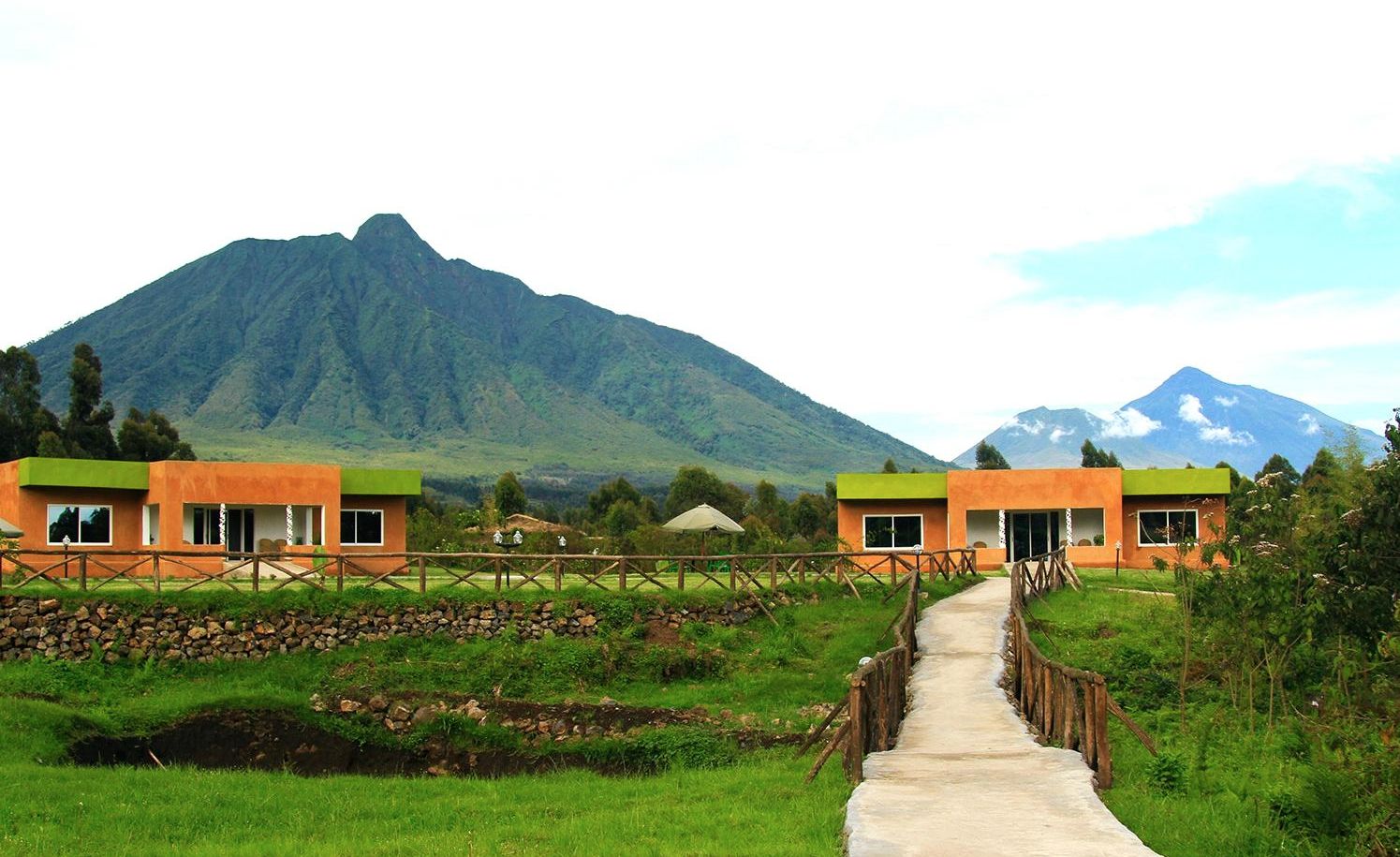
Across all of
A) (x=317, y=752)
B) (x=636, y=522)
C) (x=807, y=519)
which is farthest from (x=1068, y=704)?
(x=807, y=519)

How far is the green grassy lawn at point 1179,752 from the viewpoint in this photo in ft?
33.2

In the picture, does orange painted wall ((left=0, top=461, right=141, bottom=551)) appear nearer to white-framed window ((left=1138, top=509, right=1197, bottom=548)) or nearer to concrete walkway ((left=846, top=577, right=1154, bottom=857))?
concrete walkway ((left=846, top=577, right=1154, bottom=857))

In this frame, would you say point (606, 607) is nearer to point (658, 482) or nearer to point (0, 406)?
point (0, 406)

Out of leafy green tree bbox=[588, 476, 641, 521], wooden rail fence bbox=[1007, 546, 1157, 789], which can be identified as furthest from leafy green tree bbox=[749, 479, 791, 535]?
wooden rail fence bbox=[1007, 546, 1157, 789]

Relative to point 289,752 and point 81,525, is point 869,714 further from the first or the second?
point 81,525

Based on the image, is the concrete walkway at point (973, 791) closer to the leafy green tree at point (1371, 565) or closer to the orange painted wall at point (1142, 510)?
the leafy green tree at point (1371, 565)

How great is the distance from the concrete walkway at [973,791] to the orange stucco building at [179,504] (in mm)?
21894

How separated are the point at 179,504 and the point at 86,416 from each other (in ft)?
108

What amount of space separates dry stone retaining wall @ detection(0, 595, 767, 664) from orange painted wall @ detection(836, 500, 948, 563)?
1463 centimetres

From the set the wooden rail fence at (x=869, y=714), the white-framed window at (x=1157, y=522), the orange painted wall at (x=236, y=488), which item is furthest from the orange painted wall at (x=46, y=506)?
the white-framed window at (x=1157, y=522)

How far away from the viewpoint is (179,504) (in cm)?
3409

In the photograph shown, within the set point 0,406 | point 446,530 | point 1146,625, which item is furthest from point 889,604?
point 0,406

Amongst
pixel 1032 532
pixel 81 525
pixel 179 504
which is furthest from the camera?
pixel 1032 532

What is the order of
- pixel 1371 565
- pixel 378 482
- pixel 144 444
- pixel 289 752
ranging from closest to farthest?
pixel 1371 565, pixel 289 752, pixel 378 482, pixel 144 444
